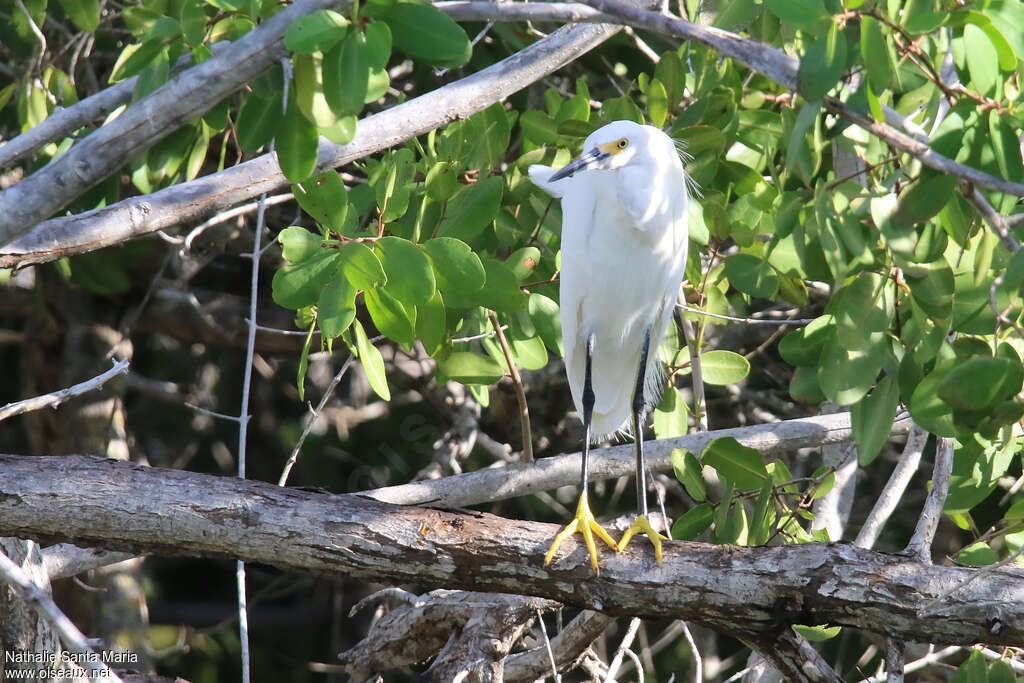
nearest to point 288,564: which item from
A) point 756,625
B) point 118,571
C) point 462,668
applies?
point 462,668

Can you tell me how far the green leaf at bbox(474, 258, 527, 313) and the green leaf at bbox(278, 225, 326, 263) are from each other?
1.13 feet

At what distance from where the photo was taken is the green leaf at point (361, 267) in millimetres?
1920

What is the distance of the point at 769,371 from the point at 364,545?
2.56m

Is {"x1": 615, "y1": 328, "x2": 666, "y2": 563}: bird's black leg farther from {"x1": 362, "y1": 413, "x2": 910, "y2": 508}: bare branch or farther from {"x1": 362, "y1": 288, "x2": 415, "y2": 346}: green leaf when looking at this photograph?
{"x1": 362, "y1": 288, "x2": 415, "y2": 346}: green leaf

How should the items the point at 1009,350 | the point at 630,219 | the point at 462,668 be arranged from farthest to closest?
the point at 630,219 < the point at 462,668 < the point at 1009,350

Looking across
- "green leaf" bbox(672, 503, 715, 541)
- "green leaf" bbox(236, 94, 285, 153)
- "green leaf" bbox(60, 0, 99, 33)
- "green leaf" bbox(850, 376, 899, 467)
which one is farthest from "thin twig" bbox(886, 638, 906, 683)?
"green leaf" bbox(60, 0, 99, 33)

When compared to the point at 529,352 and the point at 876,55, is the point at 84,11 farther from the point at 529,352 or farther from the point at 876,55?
the point at 876,55

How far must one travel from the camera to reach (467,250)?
6.68 ft

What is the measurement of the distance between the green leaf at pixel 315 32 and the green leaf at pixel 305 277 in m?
0.58

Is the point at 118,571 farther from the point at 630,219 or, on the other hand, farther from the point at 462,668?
the point at 630,219

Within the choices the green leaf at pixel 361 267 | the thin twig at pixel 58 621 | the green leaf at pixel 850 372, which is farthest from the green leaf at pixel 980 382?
the thin twig at pixel 58 621

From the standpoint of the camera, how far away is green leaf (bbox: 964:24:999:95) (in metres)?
1.55

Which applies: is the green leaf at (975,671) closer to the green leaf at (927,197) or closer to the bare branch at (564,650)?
the bare branch at (564,650)

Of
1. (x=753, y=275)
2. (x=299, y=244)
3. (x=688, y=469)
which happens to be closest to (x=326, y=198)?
(x=299, y=244)
